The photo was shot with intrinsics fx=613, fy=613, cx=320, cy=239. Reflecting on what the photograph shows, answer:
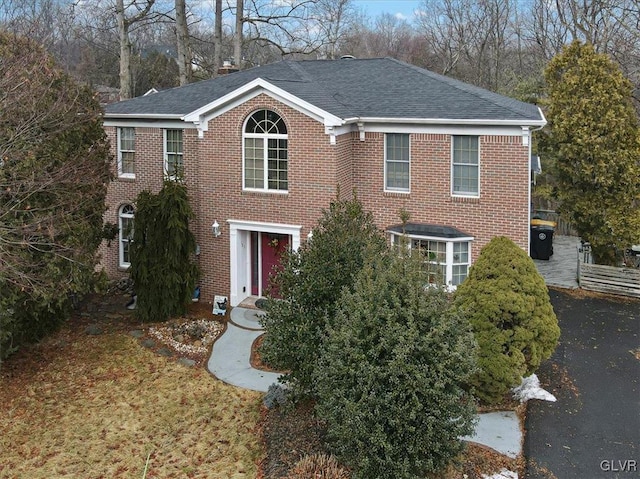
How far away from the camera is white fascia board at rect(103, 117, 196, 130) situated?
61.2 feet

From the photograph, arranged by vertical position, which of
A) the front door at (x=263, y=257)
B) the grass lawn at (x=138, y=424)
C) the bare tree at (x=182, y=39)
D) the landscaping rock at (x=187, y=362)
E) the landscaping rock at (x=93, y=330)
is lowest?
the grass lawn at (x=138, y=424)

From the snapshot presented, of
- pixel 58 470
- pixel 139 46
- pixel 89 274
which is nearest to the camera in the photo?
pixel 58 470

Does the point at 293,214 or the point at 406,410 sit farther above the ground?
the point at 293,214

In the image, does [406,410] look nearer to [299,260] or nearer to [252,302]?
[299,260]

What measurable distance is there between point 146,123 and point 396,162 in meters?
7.99

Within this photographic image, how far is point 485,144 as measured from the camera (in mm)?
15961

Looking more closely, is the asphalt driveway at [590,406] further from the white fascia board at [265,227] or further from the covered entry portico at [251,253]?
the covered entry portico at [251,253]


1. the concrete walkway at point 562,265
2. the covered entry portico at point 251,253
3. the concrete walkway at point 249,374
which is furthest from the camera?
the concrete walkway at point 562,265

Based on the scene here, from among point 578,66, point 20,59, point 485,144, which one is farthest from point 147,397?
point 578,66

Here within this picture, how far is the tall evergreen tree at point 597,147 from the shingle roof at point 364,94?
6.47 ft

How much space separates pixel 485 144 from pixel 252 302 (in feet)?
26.3

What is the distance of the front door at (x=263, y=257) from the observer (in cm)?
1814

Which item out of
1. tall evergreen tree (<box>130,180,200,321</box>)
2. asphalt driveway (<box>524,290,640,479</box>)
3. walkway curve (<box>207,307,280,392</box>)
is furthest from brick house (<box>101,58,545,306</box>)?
asphalt driveway (<box>524,290,640,479</box>)

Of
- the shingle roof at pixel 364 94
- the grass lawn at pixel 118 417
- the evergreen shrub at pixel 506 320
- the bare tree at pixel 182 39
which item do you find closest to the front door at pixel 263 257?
the shingle roof at pixel 364 94
